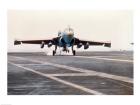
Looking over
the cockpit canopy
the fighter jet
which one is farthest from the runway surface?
the cockpit canopy

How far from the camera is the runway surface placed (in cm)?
872

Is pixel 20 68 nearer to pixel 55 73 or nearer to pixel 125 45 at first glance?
pixel 55 73

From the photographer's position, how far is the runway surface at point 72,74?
8.72 meters

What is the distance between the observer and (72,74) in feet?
29.2

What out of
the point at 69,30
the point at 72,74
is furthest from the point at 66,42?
the point at 72,74

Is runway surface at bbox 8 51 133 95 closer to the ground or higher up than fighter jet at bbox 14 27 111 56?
closer to the ground

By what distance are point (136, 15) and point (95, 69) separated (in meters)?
1.01

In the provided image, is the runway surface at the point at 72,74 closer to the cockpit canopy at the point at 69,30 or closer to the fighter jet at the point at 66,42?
the fighter jet at the point at 66,42

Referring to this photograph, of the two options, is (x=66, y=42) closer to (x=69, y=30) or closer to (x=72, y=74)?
(x=69, y=30)

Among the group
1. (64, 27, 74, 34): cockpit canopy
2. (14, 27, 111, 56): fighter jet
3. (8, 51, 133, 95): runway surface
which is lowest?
(8, 51, 133, 95): runway surface

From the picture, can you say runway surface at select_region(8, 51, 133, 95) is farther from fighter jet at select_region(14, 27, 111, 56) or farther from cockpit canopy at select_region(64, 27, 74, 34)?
cockpit canopy at select_region(64, 27, 74, 34)

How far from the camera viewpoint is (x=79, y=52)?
898 cm

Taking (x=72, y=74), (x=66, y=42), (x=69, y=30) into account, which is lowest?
(x=72, y=74)

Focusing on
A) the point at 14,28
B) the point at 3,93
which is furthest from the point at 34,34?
the point at 3,93
